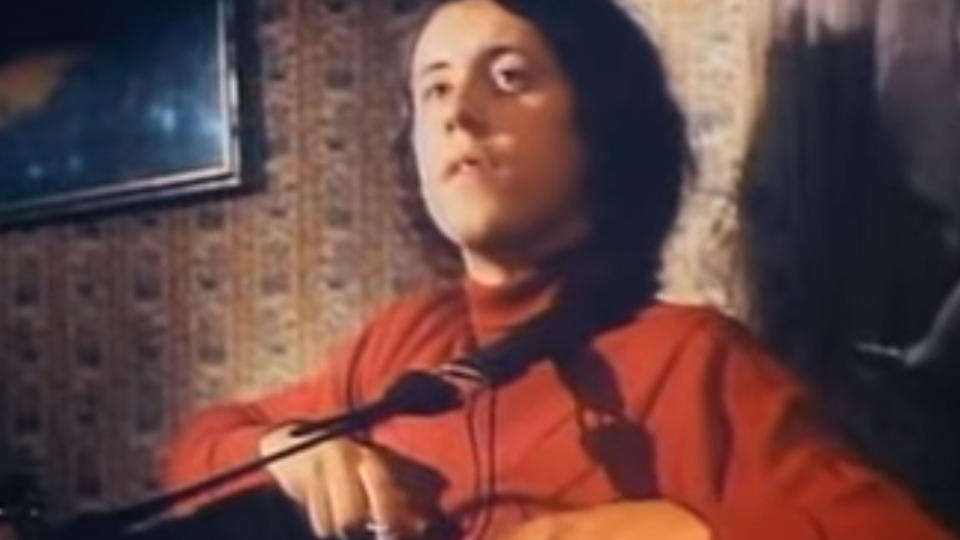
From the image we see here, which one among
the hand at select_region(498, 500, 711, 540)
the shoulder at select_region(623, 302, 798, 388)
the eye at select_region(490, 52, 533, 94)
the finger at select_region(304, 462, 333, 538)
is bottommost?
the finger at select_region(304, 462, 333, 538)

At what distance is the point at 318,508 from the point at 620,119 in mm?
432

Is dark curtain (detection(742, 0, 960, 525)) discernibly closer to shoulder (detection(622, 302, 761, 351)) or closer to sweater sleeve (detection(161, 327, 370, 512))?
shoulder (detection(622, 302, 761, 351))

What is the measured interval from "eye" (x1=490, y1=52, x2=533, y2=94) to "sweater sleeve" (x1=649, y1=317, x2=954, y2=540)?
0.89ft

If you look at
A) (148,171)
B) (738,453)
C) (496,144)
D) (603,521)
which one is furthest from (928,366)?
(148,171)

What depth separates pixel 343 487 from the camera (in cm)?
193

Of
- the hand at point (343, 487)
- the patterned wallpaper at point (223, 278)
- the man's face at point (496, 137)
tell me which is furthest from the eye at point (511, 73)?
the hand at point (343, 487)

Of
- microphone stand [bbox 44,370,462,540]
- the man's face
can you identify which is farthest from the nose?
microphone stand [bbox 44,370,462,540]

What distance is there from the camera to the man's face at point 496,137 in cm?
A: 188

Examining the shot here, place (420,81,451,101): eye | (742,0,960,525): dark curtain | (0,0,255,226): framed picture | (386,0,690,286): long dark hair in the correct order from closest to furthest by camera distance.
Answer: (742,0,960,525): dark curtain
(386,0,690,286): long dark hair
(420,81,451,101): eye
(0,0,255,226): framed picture

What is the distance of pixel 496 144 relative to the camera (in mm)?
1894

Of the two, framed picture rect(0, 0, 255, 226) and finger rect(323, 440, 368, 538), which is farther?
framed picture rect(0, 0, 255, 226)

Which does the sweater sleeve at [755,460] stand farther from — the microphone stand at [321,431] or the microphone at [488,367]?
the microphone stand at [321,431]

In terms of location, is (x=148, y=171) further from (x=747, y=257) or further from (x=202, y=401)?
(x=747, y=257)

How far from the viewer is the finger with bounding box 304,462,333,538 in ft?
6.36
